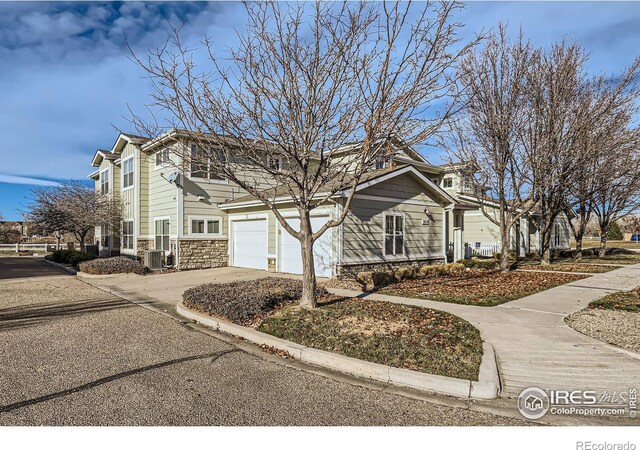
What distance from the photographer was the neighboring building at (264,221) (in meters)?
13.1

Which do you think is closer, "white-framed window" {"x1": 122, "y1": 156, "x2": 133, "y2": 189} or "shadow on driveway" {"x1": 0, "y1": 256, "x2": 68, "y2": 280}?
"shadow on driveway" {"x1": 0, "y1": 256, "x2": 68, "y2": 280}

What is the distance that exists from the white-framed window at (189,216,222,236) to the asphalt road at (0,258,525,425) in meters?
9.70

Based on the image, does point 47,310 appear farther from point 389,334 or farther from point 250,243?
point 250,243

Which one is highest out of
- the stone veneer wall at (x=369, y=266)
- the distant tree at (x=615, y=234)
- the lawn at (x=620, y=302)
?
the distant tree at (x=615, y=234)

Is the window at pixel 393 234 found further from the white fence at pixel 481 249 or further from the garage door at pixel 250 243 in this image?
the white fence at pixel 481 249

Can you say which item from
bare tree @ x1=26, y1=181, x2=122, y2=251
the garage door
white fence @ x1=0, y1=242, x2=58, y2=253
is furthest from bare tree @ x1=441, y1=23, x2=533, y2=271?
white fence @ x1=0, y1=242, x2=58, y2=253

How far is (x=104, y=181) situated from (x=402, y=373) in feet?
78.4

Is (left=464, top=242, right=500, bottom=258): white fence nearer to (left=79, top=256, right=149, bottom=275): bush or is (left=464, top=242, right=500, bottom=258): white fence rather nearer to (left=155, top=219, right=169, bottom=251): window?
(left=155, top=219, right=169, bottom=251): window

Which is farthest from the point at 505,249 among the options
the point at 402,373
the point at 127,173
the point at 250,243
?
the point at 127,173

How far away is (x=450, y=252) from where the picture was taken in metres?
19.7

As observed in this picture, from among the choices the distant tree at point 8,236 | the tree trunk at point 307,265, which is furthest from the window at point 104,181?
the distant tree at point 8,236

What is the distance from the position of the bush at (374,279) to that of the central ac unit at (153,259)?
29.6 ft

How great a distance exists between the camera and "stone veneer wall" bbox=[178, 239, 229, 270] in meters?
16.1

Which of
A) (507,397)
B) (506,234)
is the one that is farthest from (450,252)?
(507,397)
